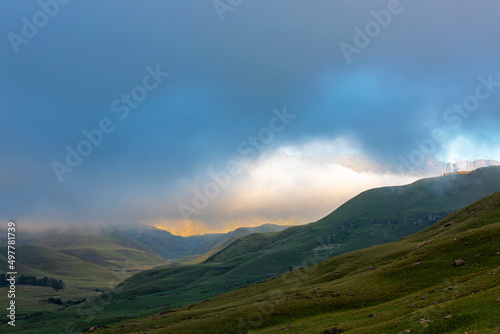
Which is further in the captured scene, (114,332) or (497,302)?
(114,332)

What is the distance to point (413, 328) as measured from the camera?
33.8m

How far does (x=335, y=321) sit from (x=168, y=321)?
203ft

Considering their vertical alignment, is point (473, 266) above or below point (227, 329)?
above

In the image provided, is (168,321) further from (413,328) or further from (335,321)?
→ (413,328)

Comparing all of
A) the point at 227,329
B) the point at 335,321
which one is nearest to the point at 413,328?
the point at 335,321

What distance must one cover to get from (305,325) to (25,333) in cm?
17537

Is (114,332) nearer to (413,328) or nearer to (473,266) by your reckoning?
(413,328)

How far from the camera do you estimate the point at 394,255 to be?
307ft

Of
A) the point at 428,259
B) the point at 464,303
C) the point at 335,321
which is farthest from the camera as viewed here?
the point at 428,259

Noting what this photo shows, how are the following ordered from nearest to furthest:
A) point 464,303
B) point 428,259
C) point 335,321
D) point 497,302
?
1. point 497,302
2. point 464,303
3. point 335,321
4. point 428,259

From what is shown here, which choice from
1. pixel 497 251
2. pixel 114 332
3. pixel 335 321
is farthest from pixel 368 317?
pixel 114 332

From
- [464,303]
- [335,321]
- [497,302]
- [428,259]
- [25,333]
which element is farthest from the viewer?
[25,333]

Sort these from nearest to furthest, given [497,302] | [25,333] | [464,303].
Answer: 1. [497,302]
2. [464,303]
3. [25,333]

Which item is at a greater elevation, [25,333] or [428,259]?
[428,259]
